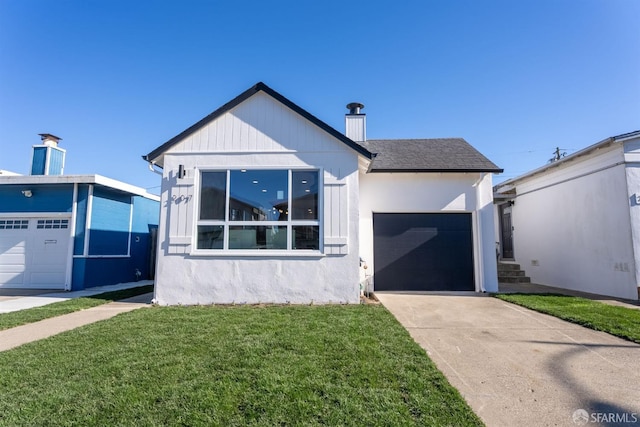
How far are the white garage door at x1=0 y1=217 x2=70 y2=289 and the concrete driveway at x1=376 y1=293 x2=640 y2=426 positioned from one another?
35.5 feet

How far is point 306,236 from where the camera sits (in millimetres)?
7039

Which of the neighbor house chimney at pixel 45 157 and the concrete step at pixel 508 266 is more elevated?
the neighbor house chimney at pixel 45 157

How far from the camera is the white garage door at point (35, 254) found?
991cm

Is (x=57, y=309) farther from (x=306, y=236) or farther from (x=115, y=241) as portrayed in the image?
(x=306, y=236)

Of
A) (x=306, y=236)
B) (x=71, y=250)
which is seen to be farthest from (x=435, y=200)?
(x=71, y=250)

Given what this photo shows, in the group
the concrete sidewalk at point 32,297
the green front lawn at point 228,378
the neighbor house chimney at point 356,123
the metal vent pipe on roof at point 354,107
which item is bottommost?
the concrete sidewalk at point 32,297

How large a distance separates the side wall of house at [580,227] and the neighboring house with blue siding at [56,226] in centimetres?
1486

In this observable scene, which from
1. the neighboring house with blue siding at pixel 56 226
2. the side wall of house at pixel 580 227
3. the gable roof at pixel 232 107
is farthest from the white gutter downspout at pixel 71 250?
the side wall of house at pixel 580 227

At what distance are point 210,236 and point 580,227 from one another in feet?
35.4

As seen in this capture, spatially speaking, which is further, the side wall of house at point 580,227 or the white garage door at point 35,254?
the white garage door at point 35,254

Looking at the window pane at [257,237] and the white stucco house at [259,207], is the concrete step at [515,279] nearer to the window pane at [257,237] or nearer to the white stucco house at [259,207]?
the white stucco house at [259,207]

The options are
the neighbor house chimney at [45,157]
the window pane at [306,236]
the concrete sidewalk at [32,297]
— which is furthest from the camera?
the neighbor house chimney at [45,157]

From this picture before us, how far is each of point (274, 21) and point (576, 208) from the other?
11.1 metres

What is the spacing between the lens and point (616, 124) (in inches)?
479
